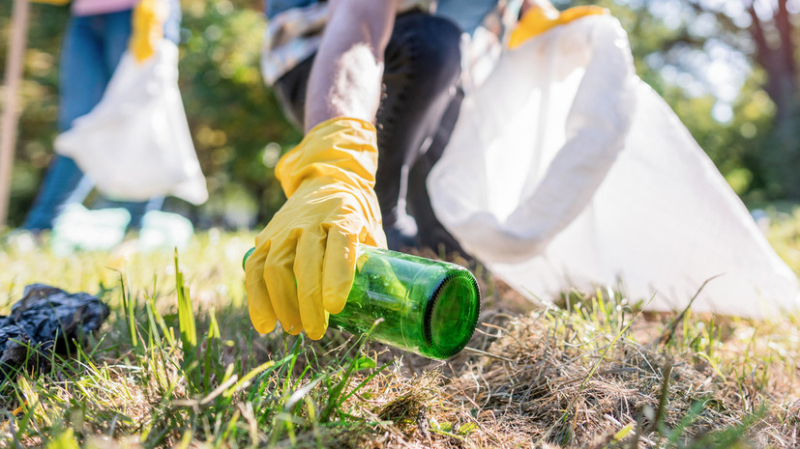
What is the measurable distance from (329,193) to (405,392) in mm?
351

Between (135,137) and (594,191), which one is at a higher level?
(594,191)

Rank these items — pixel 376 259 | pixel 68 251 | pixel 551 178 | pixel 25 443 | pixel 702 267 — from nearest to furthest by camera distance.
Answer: pixel 25 443, pixel 376 259, pixel 551 178, pixel 702 267, pixel 68 251

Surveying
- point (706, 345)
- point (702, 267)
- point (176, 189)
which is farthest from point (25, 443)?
point (176, 189)

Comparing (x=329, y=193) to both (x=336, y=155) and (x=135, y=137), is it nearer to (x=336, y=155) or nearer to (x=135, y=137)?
(x=336, y=155)

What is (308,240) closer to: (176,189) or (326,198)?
(326,198)

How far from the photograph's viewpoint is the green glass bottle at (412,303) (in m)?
0.70

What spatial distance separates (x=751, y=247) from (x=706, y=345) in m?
0.52

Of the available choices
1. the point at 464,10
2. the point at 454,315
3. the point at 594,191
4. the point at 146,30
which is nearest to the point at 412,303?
the point at 454,315

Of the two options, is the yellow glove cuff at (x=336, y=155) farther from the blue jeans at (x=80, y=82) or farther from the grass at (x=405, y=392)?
the blue jeans at (x=80, y=82)

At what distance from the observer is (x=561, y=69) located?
1534 mm

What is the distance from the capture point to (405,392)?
73cm

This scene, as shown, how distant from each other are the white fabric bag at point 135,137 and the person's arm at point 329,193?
188 cm

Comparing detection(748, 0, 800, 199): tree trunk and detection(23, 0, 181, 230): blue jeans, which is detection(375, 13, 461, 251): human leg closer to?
detection(23, 0, 181, 230): blue jeans

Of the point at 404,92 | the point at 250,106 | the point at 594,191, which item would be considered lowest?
the point at 250,106
